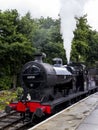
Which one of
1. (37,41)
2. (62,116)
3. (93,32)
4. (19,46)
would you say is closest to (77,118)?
(62,116)

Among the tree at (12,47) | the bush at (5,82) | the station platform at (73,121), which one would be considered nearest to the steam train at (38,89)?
the station platform at (73,121)

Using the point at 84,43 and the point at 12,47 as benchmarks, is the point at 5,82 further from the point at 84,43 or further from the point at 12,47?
the point at 84,43

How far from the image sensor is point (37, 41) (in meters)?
33.3

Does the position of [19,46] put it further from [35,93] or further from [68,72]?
[35,93]

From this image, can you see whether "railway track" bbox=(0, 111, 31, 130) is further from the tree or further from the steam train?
the tree

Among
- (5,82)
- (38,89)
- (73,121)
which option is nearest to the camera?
(73,121)

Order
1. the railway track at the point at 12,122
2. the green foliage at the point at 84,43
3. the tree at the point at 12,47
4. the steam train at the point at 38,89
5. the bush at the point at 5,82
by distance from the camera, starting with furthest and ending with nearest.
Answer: the green foliage at the point at 84,43, the bush at the point at 5,82, the tree at the point at 12,47, the steam train at the point at 38,89, the railway track at the point at 12,122

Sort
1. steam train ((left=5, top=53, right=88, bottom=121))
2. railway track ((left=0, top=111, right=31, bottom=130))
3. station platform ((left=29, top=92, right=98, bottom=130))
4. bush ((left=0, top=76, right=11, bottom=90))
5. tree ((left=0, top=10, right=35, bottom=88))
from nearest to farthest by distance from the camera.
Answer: station platform ((left=29, top=92, right=98, bottom=130)), railway track ((left=0, top=111, right=31, bottom=130)), steam train ((left=5, top=53, right=88, bottom=121)), tree ((left=0, top=10, right=35, bottom=88)), bush ((left=0, top=76, right=11, bottom=90))

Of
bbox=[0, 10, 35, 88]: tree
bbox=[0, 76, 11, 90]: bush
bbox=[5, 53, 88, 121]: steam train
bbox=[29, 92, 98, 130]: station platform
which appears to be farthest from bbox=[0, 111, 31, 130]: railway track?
bbox=[0, 76, 11, 90]: bush

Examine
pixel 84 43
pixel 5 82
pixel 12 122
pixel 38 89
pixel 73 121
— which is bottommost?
pixel 12 122

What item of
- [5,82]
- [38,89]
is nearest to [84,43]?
[5,82]

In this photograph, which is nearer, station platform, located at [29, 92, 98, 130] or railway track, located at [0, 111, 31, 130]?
station platform, located at [29, 92, 98, 130]

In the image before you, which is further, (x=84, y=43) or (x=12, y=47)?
(x=84, y=43)

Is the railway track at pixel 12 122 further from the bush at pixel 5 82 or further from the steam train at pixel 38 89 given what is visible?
the bush at pixel 5 82
